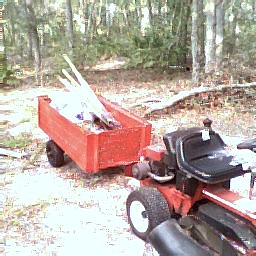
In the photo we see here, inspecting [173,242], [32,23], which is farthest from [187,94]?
[32,23]

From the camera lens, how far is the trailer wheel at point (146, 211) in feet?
12.0

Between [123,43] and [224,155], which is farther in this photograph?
[123,43]

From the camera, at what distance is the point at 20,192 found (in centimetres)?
507

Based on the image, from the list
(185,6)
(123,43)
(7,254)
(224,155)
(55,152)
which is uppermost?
(185,6)

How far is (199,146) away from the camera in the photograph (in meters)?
3.59

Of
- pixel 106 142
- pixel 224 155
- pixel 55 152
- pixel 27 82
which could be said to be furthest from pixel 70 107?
pixel 27 82

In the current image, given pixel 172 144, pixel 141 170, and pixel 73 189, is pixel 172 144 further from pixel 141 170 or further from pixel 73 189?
pixel 73 189

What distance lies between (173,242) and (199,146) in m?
0.99

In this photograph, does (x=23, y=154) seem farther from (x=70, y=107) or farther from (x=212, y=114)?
(x=212, y=114)

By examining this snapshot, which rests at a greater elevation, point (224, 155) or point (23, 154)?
point (224, 155)

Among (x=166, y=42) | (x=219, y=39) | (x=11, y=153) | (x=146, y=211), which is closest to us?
(x=146, y=211)

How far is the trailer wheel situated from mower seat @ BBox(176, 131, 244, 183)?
47 cm

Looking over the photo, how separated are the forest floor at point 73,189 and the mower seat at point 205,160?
891mm

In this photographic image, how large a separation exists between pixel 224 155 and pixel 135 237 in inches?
46.2
